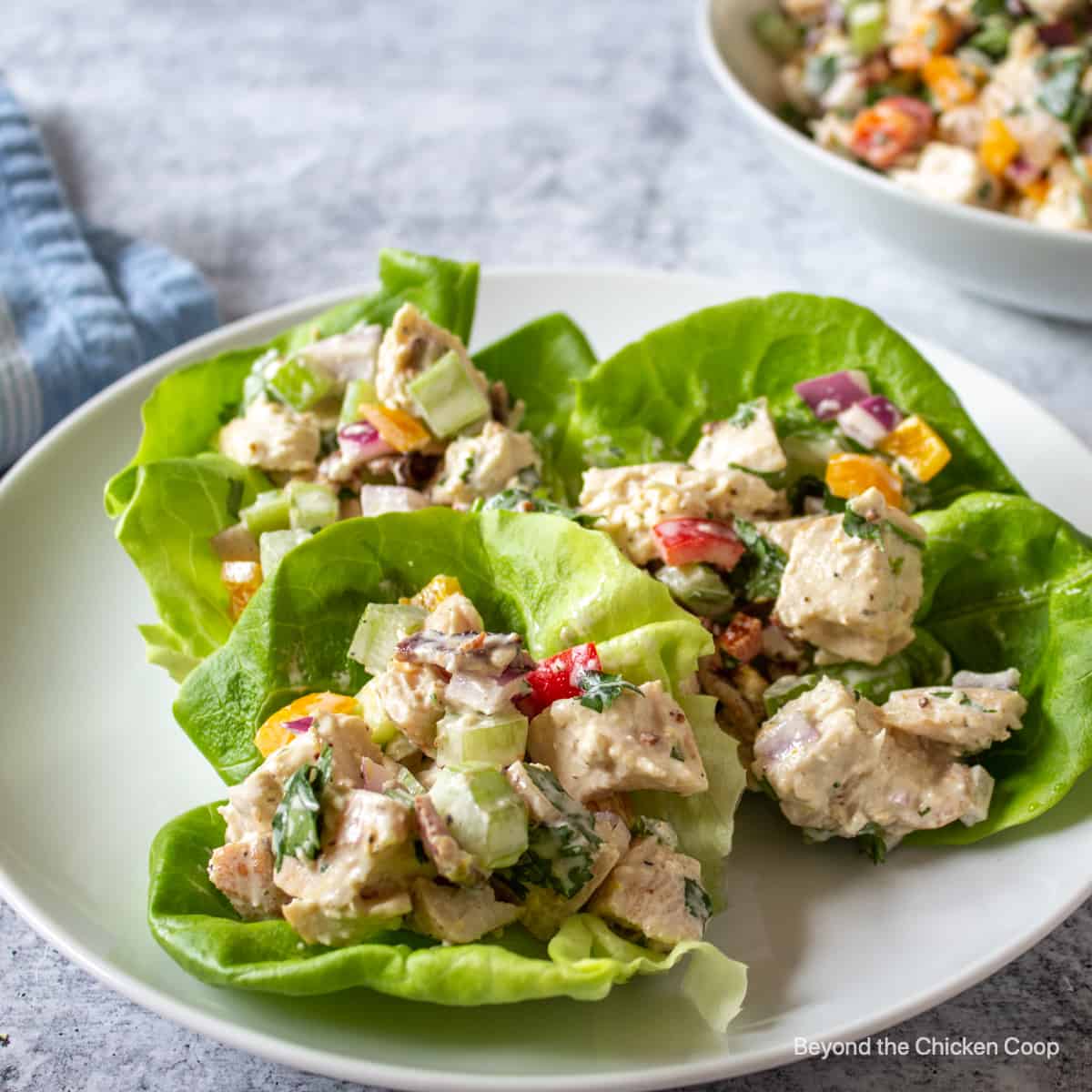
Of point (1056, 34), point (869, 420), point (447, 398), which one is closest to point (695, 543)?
point (869, 420)

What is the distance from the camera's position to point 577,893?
7.14 feet

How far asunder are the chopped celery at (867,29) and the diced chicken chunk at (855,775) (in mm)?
2854

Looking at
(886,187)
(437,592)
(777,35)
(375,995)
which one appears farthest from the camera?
(777,35)

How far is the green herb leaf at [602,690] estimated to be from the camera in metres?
2.26

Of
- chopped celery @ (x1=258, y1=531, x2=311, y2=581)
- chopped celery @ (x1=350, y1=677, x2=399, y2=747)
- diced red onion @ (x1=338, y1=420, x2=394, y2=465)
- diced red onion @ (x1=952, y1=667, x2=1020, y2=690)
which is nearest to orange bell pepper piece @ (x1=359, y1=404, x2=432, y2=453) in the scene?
diced red onion @ (x1=338, y1=420, x2=394, y2=465)

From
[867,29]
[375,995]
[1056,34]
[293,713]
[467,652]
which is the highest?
[1056,34]

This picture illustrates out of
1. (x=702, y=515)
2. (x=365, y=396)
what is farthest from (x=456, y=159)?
(x=702, y=515)

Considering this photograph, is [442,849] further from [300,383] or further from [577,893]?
[300,383]

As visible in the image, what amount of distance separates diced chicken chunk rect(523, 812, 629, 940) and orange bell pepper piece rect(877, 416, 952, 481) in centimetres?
109

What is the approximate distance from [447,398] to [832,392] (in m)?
0.81

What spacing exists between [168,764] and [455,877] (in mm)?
859

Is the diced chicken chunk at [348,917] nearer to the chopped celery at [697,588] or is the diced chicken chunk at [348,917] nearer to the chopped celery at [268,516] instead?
the chopped celery at [697,588]

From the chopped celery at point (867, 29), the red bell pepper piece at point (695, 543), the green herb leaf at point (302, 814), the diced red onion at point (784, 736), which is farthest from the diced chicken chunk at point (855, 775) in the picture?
the chopped celery at point (867, 29)

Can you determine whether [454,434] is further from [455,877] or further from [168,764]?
[455,877]
